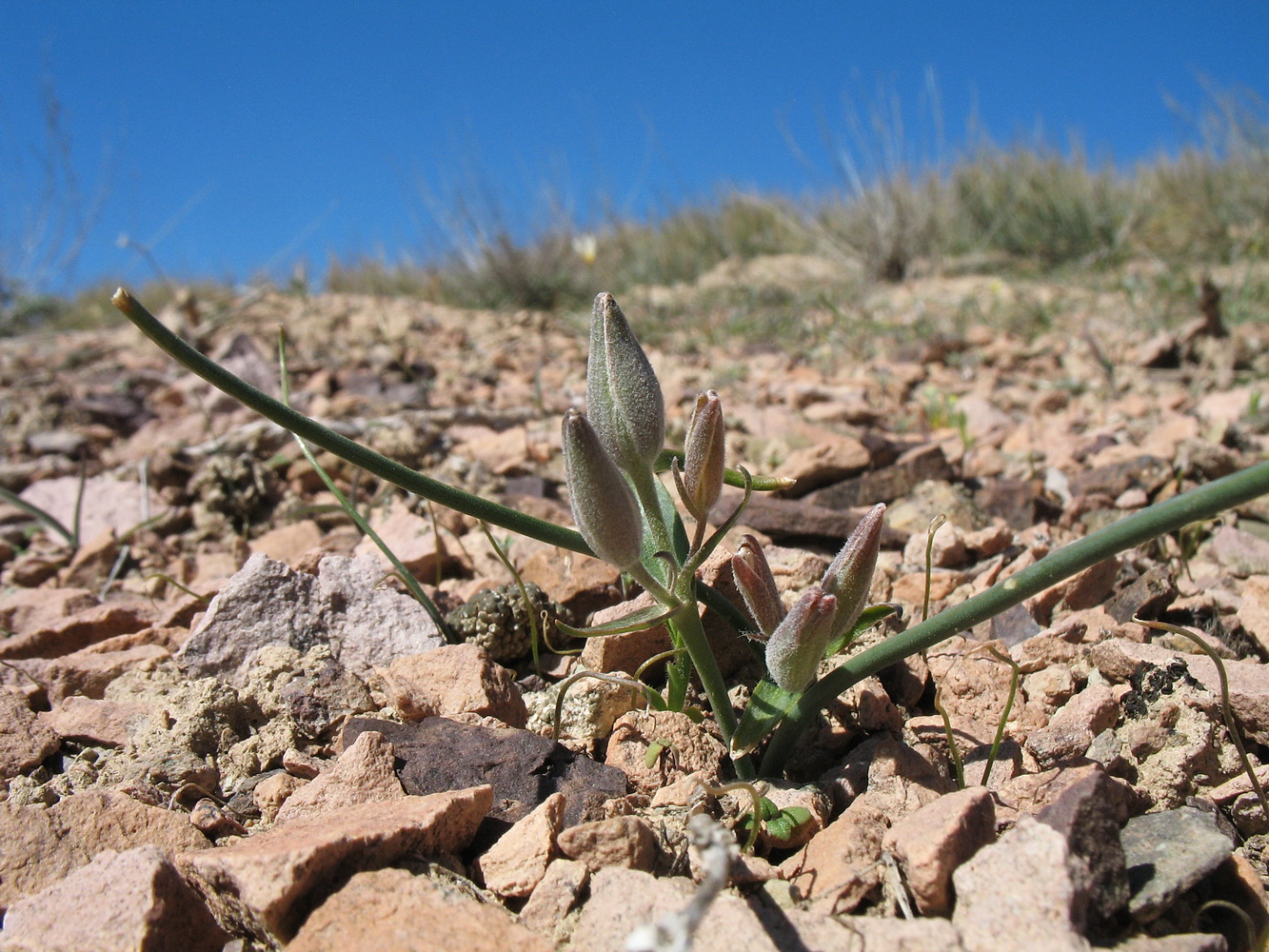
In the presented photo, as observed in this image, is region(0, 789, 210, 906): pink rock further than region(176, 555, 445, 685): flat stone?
No

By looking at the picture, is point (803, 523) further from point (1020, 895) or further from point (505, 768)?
point (1020, 895)

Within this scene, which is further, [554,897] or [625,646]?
[625,646]

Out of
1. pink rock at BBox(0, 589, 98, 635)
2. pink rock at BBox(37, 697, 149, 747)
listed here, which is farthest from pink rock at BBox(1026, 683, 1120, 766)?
pink rock at BBox(0, 589, 98, 635)

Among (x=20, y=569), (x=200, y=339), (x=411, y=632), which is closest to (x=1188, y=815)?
(x=411, y=632)

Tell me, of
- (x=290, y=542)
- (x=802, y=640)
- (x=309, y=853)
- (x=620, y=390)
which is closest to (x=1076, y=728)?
(x=802, y=640)

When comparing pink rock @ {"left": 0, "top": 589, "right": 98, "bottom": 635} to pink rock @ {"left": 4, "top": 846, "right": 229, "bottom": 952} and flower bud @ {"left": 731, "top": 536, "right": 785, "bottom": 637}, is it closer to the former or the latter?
pink rock @ {"left": 4, "top": 846, "right": 229, "bottom": 952}

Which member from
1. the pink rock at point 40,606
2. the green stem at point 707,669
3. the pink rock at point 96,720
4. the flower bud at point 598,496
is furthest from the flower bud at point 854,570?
the pink rock at point 40,606

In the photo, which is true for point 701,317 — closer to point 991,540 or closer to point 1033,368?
point 1033,368
